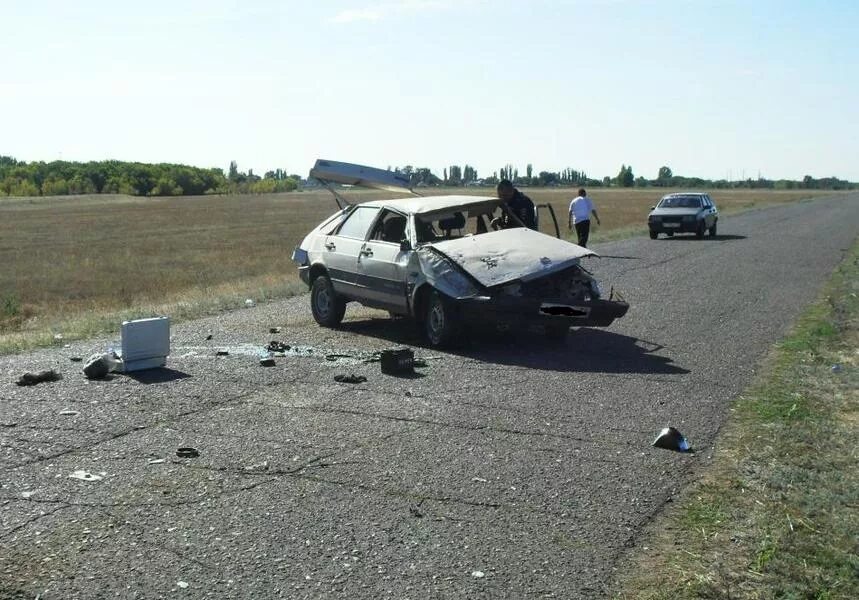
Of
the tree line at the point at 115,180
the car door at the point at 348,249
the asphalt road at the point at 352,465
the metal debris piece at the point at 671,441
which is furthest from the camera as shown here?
the tree line at the point at 115,180

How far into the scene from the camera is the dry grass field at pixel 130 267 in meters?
16.2

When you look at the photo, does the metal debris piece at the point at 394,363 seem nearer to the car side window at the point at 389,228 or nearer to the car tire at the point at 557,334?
the car tire at the point at 557,334

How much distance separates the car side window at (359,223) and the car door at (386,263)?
15 cm

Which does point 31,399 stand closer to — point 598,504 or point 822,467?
point 598,504

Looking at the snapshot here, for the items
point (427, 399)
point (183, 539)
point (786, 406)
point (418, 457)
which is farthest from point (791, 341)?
point (183, 539)

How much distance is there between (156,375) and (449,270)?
3288mm

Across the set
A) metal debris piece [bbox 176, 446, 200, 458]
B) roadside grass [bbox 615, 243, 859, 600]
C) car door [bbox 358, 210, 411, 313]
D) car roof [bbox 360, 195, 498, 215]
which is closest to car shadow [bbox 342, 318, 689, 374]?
car door [bbox 358, 210, 411, 313]

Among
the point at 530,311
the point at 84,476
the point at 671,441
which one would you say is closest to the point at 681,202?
the point at 530,311

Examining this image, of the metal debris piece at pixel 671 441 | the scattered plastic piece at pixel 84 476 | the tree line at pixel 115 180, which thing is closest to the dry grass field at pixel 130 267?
the scattered plastic piece at pixel 84 476

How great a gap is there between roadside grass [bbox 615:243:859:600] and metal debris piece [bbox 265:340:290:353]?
472cm

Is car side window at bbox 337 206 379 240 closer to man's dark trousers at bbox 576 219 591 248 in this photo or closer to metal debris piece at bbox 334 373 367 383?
metal debris piece at bbox 334 373 367 383

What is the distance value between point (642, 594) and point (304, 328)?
29.3 feet

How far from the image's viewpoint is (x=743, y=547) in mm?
5297

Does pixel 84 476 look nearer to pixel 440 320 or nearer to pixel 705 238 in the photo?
pixel 440 320
